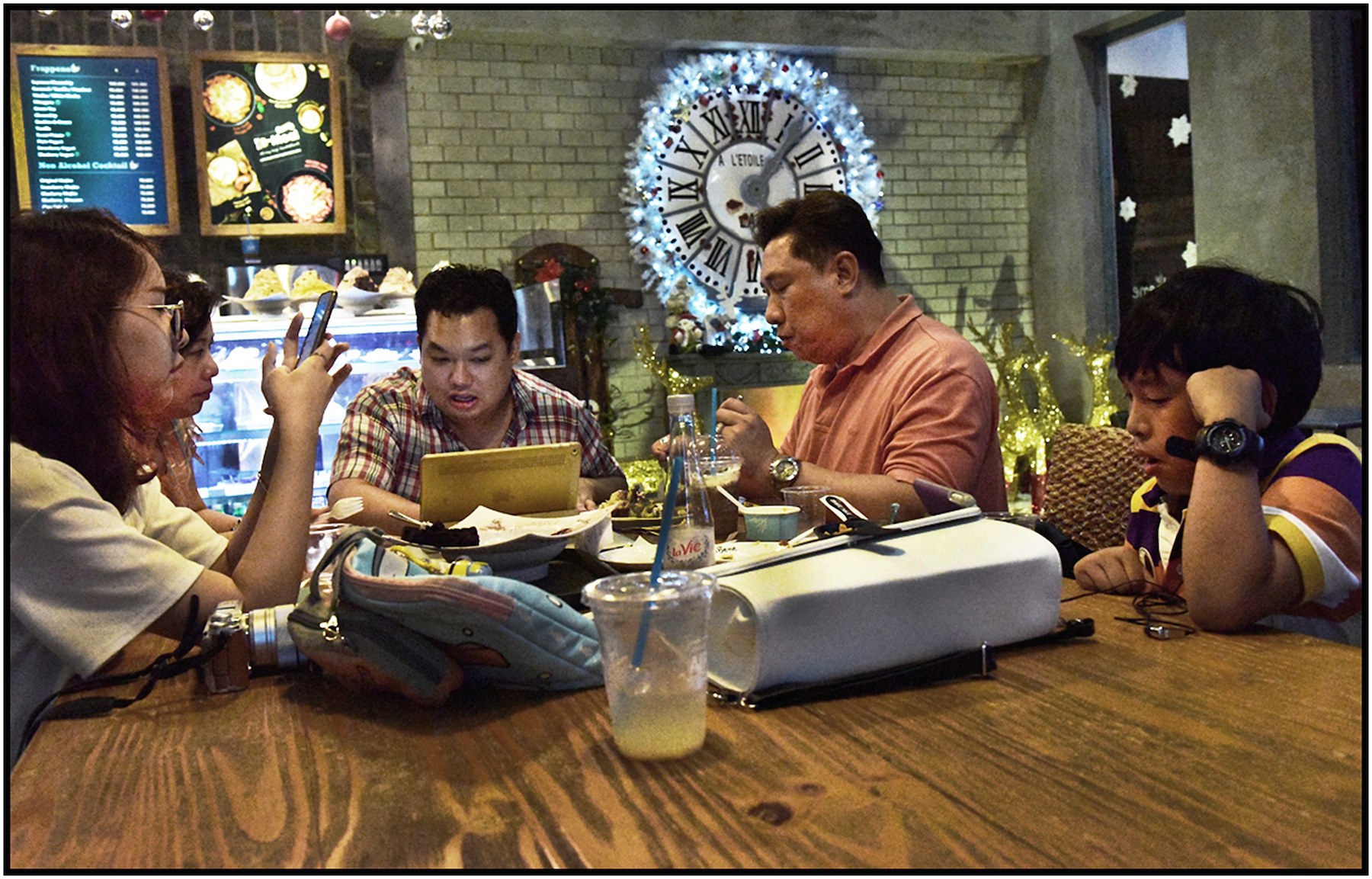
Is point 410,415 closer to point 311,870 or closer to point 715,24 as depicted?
point 311,870

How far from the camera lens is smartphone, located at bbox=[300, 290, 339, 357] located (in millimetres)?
1907

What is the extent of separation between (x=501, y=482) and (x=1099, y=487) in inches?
49.9

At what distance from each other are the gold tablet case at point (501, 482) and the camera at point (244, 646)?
0.74 meters

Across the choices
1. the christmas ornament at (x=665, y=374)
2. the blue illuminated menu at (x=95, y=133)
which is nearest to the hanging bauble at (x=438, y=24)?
the blue illuminated menu at (x=95, y=133)

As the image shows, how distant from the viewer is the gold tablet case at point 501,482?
2041 mm

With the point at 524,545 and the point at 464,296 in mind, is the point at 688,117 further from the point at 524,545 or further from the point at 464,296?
the point at 524,545

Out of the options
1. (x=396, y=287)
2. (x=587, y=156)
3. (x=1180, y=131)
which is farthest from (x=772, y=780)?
(x=1180, y=131)

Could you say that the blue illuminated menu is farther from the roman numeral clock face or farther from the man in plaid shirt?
the man in plaid shirt

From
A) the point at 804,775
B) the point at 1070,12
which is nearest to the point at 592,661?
the point at 804,775

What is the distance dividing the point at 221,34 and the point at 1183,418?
18.0 feet

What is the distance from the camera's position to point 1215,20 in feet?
18.3

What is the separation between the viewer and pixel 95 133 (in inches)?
200

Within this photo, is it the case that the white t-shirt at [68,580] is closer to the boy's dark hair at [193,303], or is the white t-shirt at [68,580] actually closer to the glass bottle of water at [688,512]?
the glass bottle of water at [688,512]

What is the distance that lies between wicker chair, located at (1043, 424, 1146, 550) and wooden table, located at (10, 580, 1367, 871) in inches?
39.2
